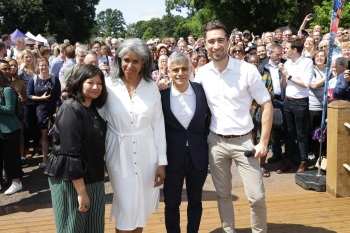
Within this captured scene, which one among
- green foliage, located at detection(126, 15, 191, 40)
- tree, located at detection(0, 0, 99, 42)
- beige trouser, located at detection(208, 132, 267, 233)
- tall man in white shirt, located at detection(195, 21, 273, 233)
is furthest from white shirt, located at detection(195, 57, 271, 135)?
green foliage, located at detection(126, 15, 191, 40)

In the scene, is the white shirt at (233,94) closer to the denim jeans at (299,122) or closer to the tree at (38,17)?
the denim jeans at (299,122)

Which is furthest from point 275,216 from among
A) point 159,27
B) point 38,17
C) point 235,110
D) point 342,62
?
point 159,27

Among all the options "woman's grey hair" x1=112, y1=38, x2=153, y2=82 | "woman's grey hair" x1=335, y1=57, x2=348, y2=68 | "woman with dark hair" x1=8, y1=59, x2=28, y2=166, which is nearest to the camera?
"woman's grey hair" x1=112, y1=38, x2=153, y2=82

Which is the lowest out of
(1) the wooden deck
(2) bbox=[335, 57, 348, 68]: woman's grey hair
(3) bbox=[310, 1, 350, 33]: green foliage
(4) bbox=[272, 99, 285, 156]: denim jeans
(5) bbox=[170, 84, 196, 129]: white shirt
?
(1) the wooden deck

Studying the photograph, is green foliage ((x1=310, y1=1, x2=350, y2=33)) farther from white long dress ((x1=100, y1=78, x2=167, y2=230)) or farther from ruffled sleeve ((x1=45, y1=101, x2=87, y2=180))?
ruffled sleeve ((x1=45, y1=101, x2=87, y2=180))

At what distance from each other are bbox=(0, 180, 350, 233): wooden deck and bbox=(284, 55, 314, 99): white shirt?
1579 mm

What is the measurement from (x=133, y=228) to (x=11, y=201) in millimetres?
3095

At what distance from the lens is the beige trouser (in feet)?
12.0

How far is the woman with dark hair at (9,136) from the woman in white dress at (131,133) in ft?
9.37

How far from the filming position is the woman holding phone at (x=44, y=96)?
22.6ft

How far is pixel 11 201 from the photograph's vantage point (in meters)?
5.74

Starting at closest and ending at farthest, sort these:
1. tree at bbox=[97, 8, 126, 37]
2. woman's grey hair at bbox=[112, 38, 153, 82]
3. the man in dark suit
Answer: woman's grey hair at bbox=[112, 38, 153, 82] → the man in dark suit → tree at bbox=[97, 8, 126, 37]

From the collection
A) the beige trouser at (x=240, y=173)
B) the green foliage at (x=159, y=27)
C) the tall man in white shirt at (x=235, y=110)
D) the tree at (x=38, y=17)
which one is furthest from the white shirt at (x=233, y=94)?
the green foliage at (x=159, y=27)

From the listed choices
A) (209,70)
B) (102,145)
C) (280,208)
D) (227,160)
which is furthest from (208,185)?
(102,145)
